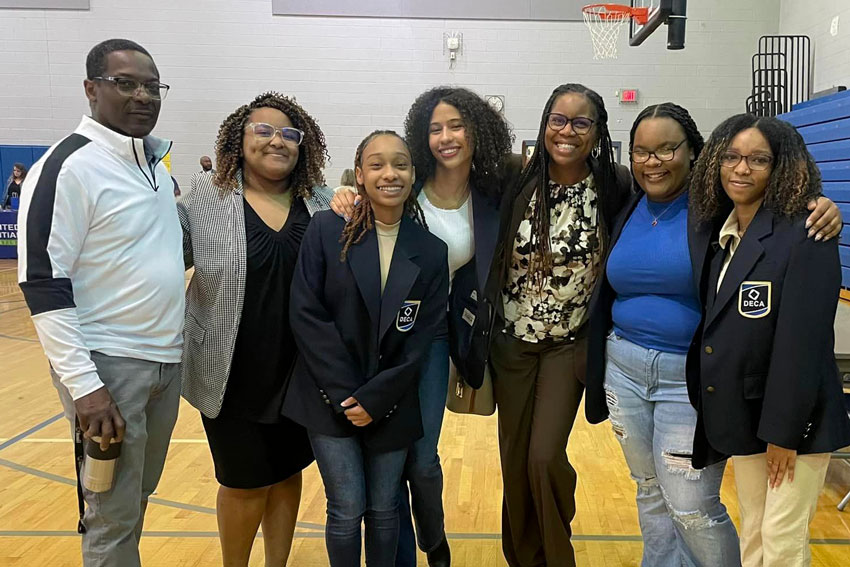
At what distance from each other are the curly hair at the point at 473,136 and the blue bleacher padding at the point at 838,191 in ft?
19.5

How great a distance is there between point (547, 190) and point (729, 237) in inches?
26.3

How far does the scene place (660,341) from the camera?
2.00 metres

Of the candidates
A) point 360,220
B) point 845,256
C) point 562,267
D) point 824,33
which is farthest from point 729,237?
point 824,33

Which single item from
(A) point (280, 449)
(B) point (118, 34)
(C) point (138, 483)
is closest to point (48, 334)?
(C) point (138, 483)

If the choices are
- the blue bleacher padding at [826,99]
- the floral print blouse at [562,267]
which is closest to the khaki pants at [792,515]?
the floral print blouse at [562,267]

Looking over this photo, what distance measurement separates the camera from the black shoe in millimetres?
2613

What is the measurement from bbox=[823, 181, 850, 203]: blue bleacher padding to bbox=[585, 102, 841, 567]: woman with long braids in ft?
19.3

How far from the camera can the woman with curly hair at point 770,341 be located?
5.54ft

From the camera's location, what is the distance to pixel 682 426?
77.9 inches

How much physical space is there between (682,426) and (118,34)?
11422 millimetres

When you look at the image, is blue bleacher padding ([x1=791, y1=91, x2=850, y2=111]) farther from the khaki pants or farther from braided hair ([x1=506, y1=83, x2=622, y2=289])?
the khaki pants

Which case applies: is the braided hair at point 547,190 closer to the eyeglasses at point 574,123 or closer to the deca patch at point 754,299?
the eyeglasses at point 574,123

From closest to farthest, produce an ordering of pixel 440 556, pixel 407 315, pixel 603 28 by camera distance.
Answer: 1. pixel 407 315
2. pixel 440 556
3. pixel 603 28

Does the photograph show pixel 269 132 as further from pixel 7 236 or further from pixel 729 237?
Answer: pixel 7 236
